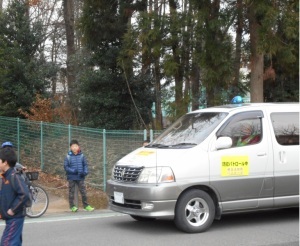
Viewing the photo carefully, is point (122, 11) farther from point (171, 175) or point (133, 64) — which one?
point (171, 175)

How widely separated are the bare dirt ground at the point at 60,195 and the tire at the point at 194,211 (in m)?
3.71

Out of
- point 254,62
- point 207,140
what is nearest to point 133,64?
point 254,62

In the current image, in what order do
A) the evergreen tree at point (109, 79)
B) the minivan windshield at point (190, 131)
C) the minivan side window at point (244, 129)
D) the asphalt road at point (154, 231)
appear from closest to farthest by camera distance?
the asphalt road at point (154, 231) → the minivan windshield at point (190, 131) → the minivan side window at point (244, 129) → the evergreen tree at point (109, 79)

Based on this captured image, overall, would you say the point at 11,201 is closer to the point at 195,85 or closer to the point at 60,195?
the point at 60,195

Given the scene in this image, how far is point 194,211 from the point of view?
8211 mm

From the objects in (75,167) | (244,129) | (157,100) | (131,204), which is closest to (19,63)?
→ (157,100)

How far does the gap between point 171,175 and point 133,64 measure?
1162 cm

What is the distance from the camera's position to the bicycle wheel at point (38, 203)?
414 inches

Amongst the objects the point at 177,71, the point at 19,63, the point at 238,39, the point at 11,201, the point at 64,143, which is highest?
the point at 238,39

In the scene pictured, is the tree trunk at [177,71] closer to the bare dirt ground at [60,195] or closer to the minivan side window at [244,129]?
the bare dirt ground at [60,195]

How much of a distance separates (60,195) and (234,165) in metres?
5.86

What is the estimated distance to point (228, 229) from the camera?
8.65 metres

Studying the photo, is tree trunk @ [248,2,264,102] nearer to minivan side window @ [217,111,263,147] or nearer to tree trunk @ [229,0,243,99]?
tree trunk @ [229,0,243,99]

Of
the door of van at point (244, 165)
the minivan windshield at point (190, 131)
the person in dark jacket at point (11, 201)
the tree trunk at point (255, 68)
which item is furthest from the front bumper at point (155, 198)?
the tree trunk at point (255, 68)
